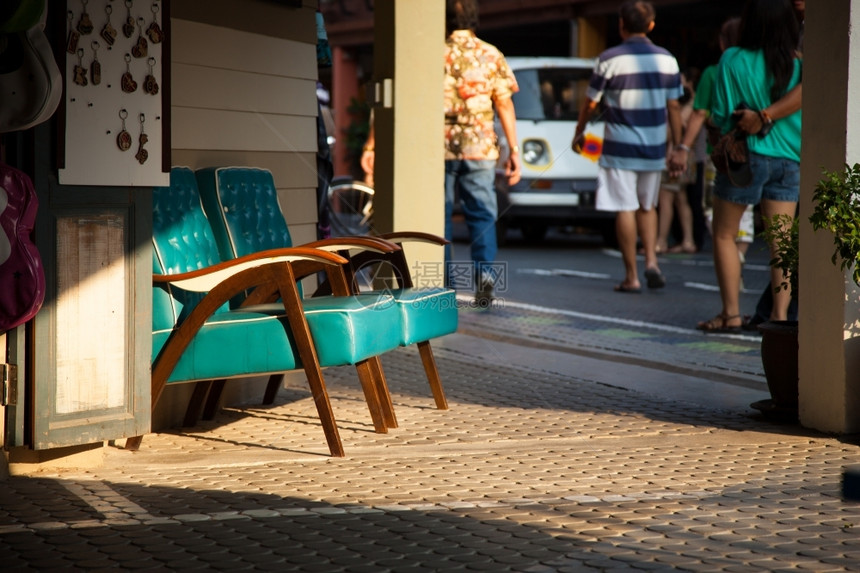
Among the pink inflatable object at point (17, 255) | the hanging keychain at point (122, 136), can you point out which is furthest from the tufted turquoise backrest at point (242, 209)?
the pink inflatable object at point (17, 255)

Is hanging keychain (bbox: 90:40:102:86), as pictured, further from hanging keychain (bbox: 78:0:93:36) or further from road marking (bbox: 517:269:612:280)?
road marking (bbox: 517:269:612:280)

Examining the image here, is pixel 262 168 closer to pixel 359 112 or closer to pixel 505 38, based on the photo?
pixel 359 112

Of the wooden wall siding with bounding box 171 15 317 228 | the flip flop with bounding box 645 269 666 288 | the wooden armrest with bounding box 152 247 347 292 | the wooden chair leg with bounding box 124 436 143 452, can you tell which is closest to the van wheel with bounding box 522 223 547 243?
the flip flop with bounding box 645 269 666 288

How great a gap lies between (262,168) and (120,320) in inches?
64.9

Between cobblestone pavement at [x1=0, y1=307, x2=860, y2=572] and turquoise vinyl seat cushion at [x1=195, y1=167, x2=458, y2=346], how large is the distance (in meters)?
0.45

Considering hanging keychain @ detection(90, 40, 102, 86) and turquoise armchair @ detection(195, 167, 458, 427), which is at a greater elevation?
hanging keychain @ detection(90, 40, 102, 86)

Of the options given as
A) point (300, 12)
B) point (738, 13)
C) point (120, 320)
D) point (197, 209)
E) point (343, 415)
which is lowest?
point (343, 415)

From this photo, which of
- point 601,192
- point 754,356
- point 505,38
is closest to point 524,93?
point 601,192

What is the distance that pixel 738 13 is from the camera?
68.0ft

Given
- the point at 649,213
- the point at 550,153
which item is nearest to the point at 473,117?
the point at 649,213

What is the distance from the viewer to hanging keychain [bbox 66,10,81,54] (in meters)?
4.19

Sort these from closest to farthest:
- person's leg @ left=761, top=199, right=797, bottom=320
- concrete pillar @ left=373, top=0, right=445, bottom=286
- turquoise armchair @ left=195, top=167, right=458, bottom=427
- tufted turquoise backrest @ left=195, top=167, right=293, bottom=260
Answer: turquoise armchair @ left=195, top=167, right=458, bottom=427 < tufted turquoise backrest @ left=195, top=167, right=293, bottom=260 < person's leg @ left=761, top=199, right=797, bottom=320 < concrete pillar @ left=373, top=0, right=445, bottom=286

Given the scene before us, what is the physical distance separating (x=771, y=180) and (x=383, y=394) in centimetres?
320

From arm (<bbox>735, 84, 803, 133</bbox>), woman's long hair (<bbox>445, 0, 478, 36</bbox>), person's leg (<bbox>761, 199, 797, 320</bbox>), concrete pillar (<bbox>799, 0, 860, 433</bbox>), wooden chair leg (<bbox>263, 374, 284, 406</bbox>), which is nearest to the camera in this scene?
concrete pillar (<bbox>799, 0, 860, 433</bbox>)
